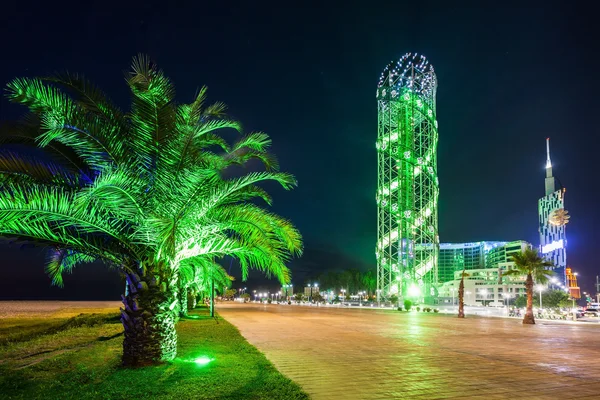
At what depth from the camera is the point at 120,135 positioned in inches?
348

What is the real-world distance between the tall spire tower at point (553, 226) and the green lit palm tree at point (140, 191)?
233 ft

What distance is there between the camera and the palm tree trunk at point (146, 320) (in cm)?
861

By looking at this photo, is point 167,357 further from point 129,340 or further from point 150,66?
point 150,66

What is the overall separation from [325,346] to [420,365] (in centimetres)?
370

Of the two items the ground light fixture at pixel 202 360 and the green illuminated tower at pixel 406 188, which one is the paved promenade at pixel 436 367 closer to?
the ground light fixture at pixel 202 360

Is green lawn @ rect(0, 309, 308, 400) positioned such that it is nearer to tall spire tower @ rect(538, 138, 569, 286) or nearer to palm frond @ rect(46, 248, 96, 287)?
palm frond @ rect(46, 248, 96, 287)

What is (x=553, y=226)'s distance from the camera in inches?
3728

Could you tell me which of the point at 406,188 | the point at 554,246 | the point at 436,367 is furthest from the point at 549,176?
the point at 436,367

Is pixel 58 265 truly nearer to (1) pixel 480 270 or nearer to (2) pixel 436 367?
(2) pixel 436 367

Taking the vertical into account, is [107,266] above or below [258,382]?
above

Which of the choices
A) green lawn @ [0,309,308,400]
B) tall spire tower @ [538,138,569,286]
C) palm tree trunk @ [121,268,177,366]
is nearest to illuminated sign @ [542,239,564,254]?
tall spire tower @ [538,138,569,286]

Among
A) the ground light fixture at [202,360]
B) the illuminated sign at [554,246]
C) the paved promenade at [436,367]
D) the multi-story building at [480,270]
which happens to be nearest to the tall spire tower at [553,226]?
the illuminated sign at [554,246]

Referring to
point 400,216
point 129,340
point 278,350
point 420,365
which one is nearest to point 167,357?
point 129,340

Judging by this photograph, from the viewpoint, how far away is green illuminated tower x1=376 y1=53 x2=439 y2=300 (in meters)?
58.7
